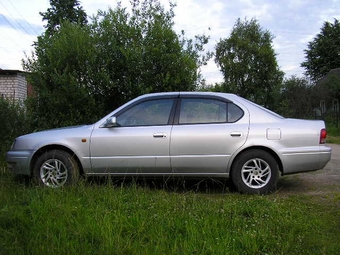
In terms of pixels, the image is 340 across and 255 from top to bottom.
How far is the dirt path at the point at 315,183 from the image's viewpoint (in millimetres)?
5465

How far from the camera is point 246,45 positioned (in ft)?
78.3

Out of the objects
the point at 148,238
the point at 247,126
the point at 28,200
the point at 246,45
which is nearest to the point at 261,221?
the point at 148,238

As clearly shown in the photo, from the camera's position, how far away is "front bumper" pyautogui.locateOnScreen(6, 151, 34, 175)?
5395 mm

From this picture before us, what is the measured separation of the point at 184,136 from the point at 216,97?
0.85 meters

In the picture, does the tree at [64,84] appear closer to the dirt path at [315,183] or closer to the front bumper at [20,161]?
the front bumper at [20,161]

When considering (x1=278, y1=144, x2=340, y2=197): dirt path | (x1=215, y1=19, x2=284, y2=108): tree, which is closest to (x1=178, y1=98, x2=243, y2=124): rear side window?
(x1=278, y1=144, x2=340, y2=197): dirt path

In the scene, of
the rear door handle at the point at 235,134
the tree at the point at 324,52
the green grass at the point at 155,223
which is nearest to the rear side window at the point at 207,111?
the rear door handle at the point at 235,134

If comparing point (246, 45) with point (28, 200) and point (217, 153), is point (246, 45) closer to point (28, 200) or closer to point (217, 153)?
point (217, 153)

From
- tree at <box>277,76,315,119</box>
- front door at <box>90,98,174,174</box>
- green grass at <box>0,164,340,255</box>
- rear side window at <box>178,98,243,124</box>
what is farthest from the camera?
tree at <box>277,76,315,119</box>

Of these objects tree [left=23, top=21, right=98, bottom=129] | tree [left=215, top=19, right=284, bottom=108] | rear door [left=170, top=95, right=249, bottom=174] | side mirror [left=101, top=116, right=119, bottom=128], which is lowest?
rear door [left=170, top=95, right=249, bottom=174]

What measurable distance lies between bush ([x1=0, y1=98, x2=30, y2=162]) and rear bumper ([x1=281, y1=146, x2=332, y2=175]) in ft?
17.7

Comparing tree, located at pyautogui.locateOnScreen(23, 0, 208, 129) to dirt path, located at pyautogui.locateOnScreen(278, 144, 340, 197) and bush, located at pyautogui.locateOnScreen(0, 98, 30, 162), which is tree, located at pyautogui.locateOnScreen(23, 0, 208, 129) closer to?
bush, located at pyautogui.locateOnScreen(0, 98, 30, 162)

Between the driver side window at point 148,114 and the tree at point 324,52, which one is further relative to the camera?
the tree at point 324,52

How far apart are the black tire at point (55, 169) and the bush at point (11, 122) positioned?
7.76 feet
